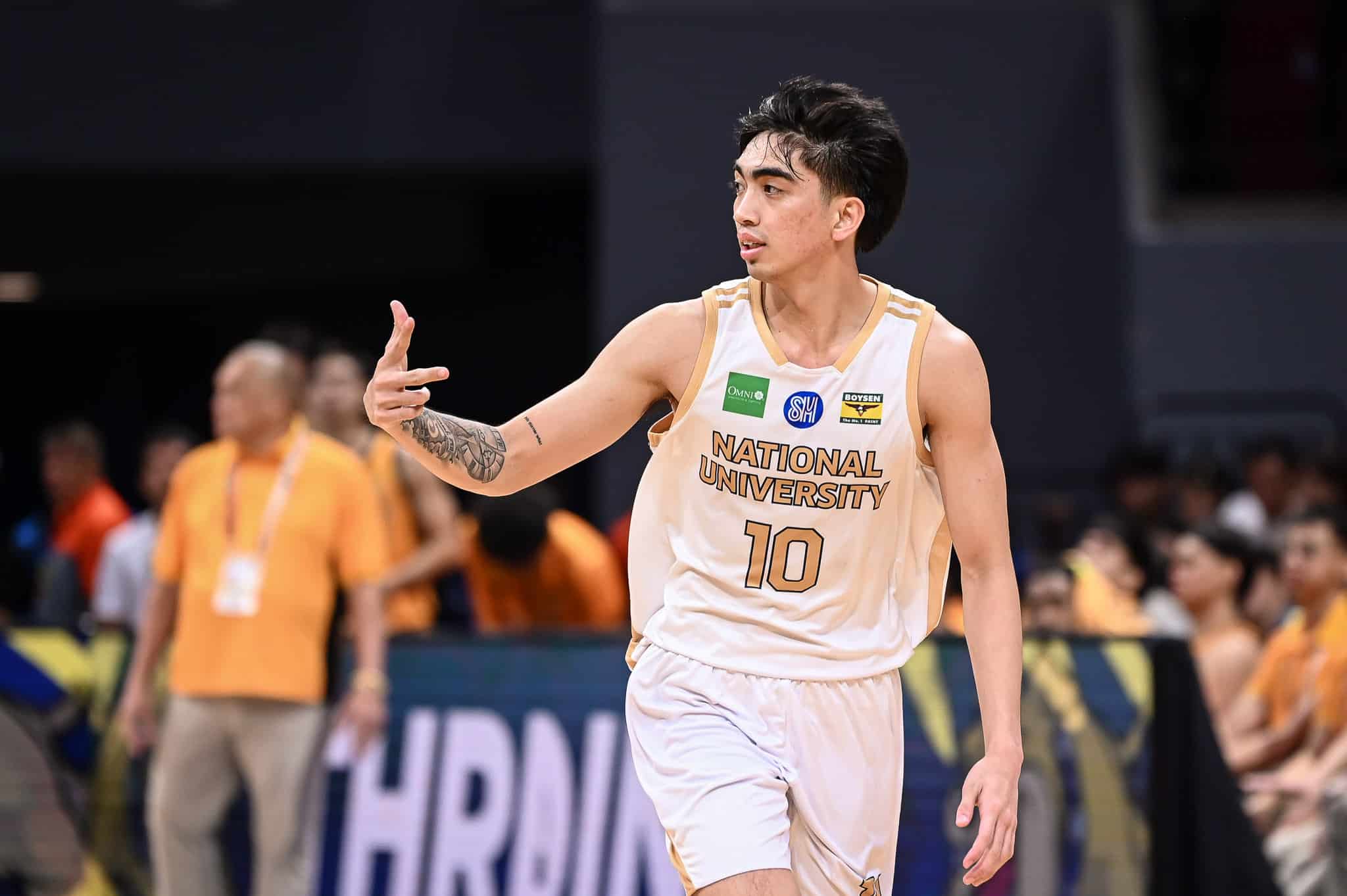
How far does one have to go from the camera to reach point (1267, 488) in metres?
11.1

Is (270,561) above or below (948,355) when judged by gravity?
below

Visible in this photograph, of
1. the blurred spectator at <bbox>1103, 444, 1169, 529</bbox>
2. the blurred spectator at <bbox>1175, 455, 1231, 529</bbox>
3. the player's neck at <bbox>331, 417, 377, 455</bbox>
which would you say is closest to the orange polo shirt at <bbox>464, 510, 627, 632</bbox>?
the player's neck at <bbox>331, 417, 377, 455</bbox>

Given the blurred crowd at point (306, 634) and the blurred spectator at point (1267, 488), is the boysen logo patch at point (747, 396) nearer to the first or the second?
the blurred crowd at point (306, 634)

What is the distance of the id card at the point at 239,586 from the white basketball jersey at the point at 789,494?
326cm

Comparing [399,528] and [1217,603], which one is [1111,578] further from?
[399,528]

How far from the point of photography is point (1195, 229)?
13.0 meters

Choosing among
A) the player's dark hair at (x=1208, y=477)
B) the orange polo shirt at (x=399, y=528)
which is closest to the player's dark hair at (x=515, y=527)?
the orange polo shirt at (x=399, y=528)

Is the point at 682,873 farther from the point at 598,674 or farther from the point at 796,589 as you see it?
the point at 598,674

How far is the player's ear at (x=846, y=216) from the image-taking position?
3.93 metres

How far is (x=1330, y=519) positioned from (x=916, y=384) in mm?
4408

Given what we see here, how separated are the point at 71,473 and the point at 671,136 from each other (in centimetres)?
479

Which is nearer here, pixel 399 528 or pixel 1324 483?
pixel 399 528

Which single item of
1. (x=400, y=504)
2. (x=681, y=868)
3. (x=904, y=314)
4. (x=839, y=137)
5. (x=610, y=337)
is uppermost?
(x=610, y=337)

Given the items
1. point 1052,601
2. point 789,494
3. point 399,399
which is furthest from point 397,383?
point 1052,601
